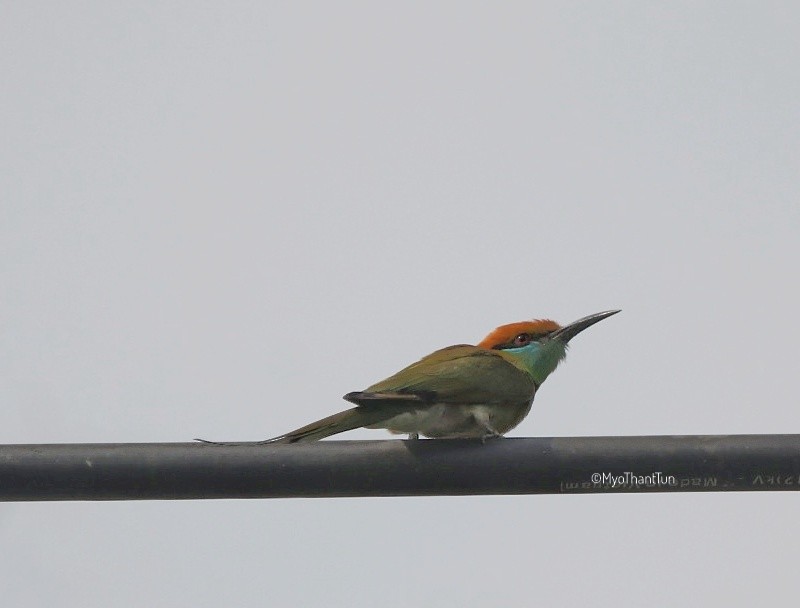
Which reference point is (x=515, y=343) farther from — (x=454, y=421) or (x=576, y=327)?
(x=454, y=421)

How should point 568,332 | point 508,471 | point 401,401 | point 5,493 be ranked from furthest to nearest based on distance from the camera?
point 568,332 → point 401,401 → point 508,471 → point 5,493

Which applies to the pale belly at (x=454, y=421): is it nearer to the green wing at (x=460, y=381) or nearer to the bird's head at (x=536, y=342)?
the green wing at (x=460, y=381)

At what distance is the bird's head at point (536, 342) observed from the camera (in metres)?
6.82

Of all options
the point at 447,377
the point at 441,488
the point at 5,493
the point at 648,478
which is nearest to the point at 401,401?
the point at 447,377

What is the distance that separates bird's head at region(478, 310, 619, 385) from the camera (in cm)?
682

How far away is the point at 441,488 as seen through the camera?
411cm

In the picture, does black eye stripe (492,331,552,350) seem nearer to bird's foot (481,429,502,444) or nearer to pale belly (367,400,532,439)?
pale belly (367,400,532,439)

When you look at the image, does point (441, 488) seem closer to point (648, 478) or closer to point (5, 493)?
Answer: point (648, 478)

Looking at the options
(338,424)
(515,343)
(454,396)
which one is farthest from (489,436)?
(515,343)

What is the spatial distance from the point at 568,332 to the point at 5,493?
389cm

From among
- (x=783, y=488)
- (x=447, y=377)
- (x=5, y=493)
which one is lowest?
(x=783, y=488)

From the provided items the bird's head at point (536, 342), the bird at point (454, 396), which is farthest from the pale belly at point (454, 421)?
the bird's head at point (536, 342)

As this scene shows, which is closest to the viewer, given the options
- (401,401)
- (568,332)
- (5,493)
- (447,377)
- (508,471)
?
(5,493)

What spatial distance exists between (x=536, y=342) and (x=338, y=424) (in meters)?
2.23
